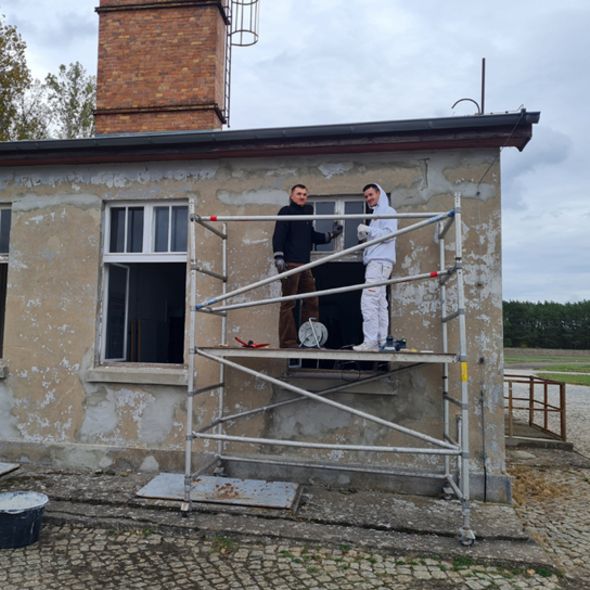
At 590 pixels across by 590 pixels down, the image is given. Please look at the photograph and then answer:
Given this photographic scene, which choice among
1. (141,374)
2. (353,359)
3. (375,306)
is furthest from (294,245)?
(141,374)

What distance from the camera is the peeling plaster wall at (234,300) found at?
5648 millimetres

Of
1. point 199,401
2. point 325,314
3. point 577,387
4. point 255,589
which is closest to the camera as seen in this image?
point 255,589

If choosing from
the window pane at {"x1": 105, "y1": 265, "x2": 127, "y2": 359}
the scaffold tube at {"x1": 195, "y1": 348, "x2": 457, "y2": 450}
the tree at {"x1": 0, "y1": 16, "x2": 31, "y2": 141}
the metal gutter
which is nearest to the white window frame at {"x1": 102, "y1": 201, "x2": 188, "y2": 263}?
the window pane at {"x1": 105, "y1": 265, "x2": 127, "y2": 359}

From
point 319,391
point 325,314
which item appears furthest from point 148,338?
point 319,391

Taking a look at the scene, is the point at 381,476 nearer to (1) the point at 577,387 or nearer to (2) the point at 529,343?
(1) the point at 577,387

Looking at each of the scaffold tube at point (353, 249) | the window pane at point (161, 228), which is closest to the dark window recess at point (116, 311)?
the window pane at point (161, 228)

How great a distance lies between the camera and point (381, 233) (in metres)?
5.31

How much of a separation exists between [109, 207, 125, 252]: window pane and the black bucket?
3263mm

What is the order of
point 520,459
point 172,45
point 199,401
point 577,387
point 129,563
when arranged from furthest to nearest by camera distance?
point 577,387, point 172,45, point 520,459, point 199,401, point 129,563

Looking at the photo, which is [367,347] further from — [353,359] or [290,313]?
[290,313]

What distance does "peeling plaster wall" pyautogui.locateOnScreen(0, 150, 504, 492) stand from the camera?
5648 millimetres

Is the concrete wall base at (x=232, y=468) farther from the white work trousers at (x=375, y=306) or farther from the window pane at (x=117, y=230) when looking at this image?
the window pane at (x=117, y=230)

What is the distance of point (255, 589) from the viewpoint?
12.3 ft

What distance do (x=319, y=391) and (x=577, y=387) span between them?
1917 centimetres
